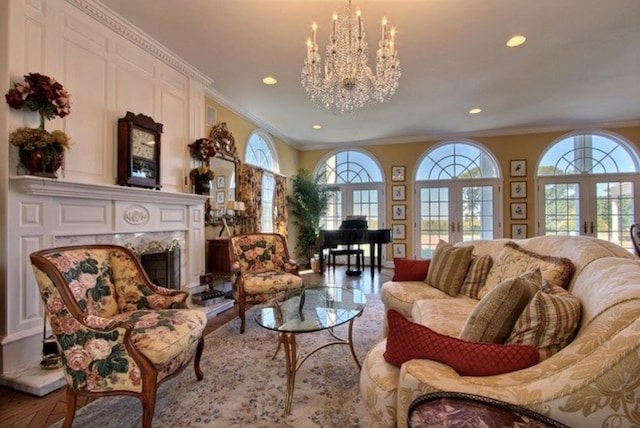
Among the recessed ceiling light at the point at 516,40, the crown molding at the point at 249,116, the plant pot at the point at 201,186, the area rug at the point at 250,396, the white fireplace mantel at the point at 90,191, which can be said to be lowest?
the area rug at the point at 250,396

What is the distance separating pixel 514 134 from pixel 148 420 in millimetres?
7168

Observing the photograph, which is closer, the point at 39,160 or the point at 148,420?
the point at 148,420

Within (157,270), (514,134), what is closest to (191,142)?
(157,270)

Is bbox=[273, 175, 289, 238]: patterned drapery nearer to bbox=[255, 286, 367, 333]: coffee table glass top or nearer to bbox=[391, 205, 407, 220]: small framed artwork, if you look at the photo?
bbox=[391, 205, 407, 220]: small framed artwork

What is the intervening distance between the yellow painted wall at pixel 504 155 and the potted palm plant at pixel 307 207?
1336 mm

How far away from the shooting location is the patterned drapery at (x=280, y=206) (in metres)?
6.05

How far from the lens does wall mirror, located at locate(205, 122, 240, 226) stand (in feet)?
13.8

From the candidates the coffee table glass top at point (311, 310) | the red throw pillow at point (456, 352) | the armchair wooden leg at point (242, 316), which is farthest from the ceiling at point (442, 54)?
the armchair wooden leg at point (242, 316)

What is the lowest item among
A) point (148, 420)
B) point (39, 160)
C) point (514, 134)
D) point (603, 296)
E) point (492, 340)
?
point (148, 420)

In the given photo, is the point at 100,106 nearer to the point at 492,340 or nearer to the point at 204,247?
the point at 204,247

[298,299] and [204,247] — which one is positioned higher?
[204,247]

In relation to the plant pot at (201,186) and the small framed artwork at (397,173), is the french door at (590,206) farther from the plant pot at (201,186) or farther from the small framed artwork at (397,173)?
the plant pot at (201,186)

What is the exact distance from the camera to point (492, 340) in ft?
3.92

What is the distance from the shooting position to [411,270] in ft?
9.82
